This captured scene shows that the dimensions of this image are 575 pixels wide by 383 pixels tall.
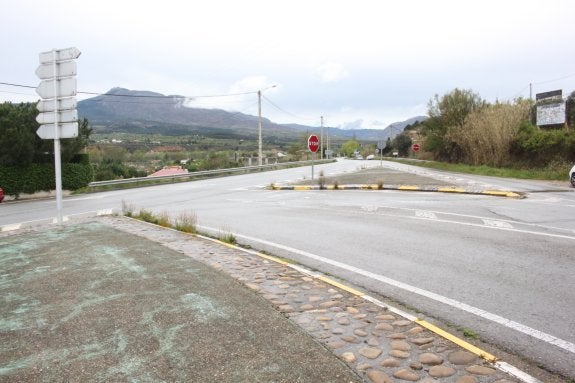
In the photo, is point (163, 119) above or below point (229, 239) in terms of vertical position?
above

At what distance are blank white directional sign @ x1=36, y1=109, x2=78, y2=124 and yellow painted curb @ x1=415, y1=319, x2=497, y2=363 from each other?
8572 mm

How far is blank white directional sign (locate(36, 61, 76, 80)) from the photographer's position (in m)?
9.86

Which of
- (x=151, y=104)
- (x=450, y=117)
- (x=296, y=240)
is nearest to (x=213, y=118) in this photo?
(x=151, y=104)

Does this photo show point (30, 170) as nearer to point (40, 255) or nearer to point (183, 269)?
point (40, 255)

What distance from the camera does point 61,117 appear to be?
10.1m

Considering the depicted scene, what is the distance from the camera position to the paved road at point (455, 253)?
14.8ft

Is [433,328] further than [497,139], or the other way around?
[497,139]

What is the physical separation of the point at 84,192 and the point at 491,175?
25.7m

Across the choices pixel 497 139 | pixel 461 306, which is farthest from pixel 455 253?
pixel 497 139

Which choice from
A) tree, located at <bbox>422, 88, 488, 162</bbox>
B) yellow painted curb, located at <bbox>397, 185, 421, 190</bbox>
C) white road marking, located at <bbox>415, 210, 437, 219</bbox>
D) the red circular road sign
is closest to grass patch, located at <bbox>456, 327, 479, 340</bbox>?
white road marking, located at <bbox>415, 210, 437, 219</bbox>

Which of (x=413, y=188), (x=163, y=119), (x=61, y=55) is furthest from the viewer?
(x=163, y=119)

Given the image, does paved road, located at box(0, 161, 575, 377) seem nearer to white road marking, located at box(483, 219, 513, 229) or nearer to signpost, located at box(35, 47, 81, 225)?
white road marking, located at box(483, 219, 513, 229)

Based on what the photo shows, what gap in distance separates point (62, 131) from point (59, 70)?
1.30 m

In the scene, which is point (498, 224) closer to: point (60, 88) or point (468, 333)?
point (468, 333)
